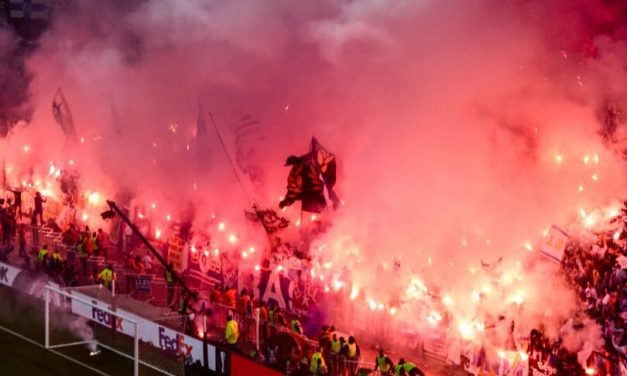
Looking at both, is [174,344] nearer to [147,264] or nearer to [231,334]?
[231,334]

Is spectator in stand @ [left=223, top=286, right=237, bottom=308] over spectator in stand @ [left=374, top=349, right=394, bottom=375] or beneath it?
over

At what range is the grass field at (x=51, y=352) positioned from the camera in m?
12.6

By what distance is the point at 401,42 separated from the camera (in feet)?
54.9

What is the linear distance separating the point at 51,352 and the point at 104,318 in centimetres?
113

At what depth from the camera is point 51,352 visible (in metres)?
13.3

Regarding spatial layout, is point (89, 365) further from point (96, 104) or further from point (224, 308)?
point (96, 104)

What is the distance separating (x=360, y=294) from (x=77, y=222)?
34.6 ft

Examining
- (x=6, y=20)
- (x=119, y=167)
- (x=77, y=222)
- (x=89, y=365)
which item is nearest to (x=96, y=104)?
(x=119, y=167)

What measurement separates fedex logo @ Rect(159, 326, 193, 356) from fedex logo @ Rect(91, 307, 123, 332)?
1.19 meters

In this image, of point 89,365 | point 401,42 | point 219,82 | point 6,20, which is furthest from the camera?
point 6,20

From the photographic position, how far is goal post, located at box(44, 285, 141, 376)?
13227mm

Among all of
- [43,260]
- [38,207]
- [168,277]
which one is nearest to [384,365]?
[168,277]

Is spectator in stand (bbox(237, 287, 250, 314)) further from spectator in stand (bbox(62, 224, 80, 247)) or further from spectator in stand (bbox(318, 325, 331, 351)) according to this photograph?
spectator in stand (bbox(62, 224, 80, 247))

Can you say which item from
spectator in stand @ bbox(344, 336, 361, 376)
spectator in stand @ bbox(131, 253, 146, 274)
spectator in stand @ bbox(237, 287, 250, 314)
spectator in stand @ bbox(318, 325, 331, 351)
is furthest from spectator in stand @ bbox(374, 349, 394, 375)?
spectator in stand @ bbox(131, 253, 146, 274)
